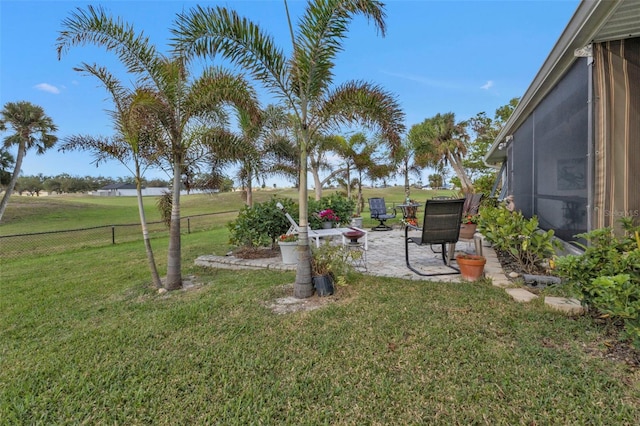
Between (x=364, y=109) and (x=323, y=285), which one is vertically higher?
(x=364, y=109)

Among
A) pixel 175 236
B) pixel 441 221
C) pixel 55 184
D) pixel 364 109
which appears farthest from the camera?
pixel 55 184

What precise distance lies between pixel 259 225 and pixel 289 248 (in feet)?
3.85

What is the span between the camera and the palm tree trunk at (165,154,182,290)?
4.48 meters

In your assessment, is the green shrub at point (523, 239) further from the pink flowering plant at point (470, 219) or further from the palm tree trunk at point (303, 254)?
the palm tree trunk at point (303, 254)

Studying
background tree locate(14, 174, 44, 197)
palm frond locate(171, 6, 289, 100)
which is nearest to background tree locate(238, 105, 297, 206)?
palm frond locate(171, 6, 289, 100)

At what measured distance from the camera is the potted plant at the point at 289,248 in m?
5.30

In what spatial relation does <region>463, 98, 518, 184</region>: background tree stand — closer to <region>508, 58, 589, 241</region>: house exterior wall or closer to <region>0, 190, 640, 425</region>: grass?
<region>508, 58, 589, 241</region>: house exterior wall

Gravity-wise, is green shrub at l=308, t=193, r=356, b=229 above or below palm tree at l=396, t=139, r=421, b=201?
below

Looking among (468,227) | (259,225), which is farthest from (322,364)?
(468,227)

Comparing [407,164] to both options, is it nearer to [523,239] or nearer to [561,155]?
[561,155]

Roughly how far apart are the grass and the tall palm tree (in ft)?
5.65

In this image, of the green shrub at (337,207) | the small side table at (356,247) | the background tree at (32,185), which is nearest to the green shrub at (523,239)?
the small side table at (356,247)

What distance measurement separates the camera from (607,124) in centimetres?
317

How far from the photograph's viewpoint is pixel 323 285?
12.7 feet
